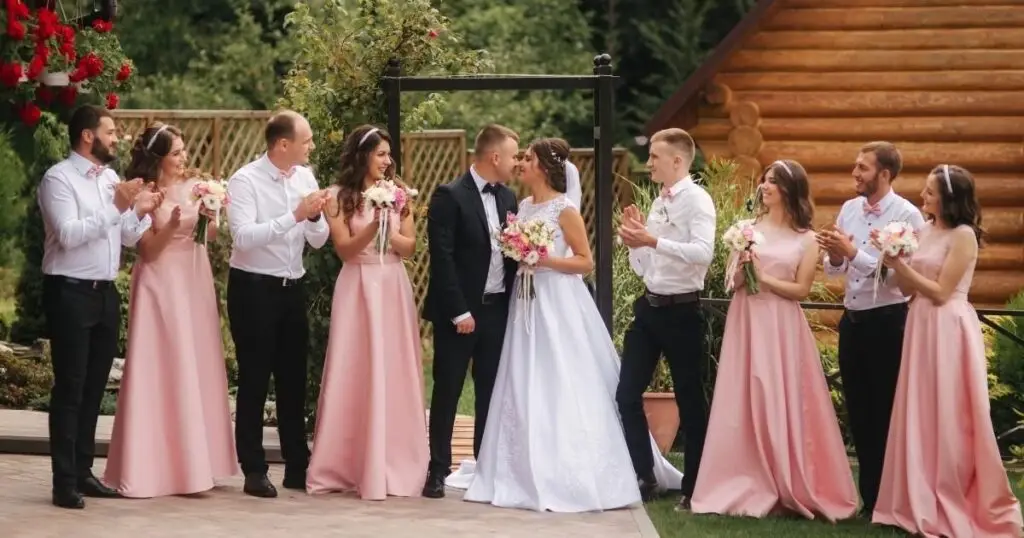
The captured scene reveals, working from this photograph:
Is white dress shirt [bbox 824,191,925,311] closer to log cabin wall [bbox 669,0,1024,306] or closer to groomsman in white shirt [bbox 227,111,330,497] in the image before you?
groomsman in white shirt [bbox 227,111,330,497]

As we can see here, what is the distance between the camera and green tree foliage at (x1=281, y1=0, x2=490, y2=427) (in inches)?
441

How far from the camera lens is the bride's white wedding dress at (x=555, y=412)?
381 inches

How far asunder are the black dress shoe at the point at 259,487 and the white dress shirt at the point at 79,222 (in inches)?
50.6

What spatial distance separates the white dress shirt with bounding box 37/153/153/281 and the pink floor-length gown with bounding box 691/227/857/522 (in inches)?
123

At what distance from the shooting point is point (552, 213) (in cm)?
990

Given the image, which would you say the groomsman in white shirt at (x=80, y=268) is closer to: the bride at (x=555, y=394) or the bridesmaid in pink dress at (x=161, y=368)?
the bridesmaid in pink dress at (x=161, y=368)

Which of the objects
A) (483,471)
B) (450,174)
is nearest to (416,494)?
(483,471)

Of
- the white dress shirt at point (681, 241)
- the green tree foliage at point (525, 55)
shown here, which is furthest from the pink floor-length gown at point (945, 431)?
the green tree foliage at point (525, 55)

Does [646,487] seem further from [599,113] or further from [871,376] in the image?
[599,113]

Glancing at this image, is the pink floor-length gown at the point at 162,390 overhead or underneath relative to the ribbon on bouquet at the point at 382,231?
underneath

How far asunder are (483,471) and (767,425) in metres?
1.51

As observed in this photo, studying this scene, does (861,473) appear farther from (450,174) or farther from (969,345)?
(450,174)

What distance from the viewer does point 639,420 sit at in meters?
9.91

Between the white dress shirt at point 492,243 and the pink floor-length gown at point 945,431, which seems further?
the white dress shirt at point 492,243
